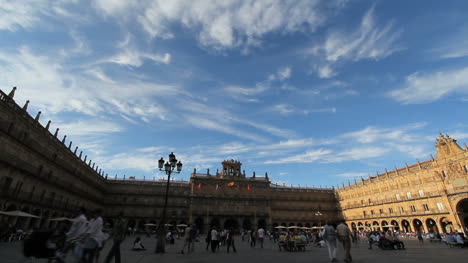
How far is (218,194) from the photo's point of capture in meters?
49.0

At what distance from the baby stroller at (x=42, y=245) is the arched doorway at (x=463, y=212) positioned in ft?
159

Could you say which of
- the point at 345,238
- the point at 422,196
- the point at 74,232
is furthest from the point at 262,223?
the point at 74,232

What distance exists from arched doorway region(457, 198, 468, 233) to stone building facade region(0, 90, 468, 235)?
154 millimetres

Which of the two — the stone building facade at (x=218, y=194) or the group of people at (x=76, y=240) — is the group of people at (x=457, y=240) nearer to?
the group of people at (x=76, y=240)

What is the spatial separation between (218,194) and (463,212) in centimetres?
4044

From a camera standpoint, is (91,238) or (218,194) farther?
(218,194)

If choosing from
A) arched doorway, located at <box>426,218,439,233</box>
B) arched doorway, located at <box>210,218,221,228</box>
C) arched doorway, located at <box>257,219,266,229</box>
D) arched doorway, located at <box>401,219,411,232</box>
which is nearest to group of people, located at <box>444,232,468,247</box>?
arched doorway, located at <box>426,218,439,233</box>

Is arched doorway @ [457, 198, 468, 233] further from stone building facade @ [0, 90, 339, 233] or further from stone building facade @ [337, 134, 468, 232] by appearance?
stone building facade @ [0, 90, 339, 233]

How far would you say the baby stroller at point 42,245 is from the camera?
15.5 feet

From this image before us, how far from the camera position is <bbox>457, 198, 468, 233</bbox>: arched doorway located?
34659 mm

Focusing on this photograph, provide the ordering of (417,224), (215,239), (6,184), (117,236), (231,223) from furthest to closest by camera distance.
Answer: (231,223), (417,224), (6,184), (215,239), (117,236)

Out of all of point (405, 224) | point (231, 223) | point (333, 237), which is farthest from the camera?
Result: point (231, 223)

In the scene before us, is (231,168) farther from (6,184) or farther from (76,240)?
(76,240)

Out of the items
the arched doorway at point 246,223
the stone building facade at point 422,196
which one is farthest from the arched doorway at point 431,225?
the arched doorway at point 246,223
